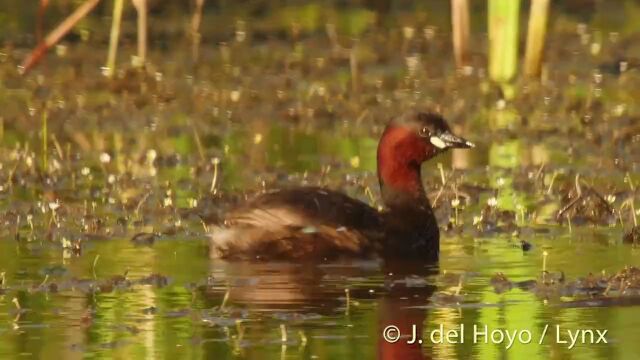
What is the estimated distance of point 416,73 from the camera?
21703mm

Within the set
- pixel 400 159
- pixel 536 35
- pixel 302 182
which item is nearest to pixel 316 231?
pixel 400 159

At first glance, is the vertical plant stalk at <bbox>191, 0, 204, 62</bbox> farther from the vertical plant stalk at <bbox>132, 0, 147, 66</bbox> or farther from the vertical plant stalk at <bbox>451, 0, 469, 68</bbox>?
the vertical plant stalk at <bbox>451, 0, 469, 68</bbox>

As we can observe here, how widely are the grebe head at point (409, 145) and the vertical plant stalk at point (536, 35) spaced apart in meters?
6.26

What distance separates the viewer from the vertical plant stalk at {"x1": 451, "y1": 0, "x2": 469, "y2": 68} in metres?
20.1

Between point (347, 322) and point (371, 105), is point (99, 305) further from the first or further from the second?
point (371, 105)

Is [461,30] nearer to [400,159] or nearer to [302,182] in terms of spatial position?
[302,182]

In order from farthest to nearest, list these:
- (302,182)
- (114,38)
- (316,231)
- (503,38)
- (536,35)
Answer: (114,38) → (536,35) → (503,38) → (302,182) → (316,231)

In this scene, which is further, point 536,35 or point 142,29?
point 142,29

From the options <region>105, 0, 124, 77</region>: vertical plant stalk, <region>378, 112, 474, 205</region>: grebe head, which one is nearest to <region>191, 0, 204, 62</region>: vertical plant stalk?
<region>105, 0, 124, 77</region>: vertical plant stalk

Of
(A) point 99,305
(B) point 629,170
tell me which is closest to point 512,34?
(B) point 629,170

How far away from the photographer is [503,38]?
1914cm

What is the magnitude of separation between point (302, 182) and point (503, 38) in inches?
191

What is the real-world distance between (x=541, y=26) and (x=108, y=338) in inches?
416

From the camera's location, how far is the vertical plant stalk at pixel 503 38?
18703 mm
